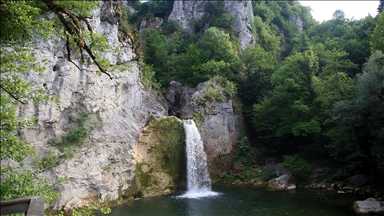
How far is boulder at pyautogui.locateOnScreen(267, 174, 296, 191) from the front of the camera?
20.4 m

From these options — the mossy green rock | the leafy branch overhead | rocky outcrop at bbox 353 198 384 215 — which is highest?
the leafy branch overhead

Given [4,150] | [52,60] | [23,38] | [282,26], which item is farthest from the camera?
[282,26]

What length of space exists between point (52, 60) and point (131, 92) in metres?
6.51

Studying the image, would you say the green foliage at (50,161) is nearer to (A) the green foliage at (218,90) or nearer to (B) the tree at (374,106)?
(A) the green foliage at (218,90)

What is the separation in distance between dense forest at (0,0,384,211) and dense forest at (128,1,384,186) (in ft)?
0.22

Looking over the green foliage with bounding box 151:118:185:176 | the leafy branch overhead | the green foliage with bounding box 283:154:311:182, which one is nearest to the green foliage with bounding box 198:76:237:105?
the green foliage with bounding box 151:118:185:176

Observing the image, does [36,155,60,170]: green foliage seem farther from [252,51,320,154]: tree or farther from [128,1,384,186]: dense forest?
[252,51,320,154]: tree

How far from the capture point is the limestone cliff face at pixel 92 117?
15.0 meters

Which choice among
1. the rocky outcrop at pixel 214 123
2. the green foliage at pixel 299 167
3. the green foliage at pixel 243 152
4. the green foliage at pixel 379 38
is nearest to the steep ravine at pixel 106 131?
the rocky outcrop at pixel 214 123

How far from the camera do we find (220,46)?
1198 inches

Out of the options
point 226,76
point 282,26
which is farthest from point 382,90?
point 282,26

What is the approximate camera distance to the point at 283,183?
20625 mm

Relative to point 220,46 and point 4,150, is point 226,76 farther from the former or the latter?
point 4,150

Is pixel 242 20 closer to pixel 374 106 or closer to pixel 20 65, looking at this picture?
pixel 374 106
